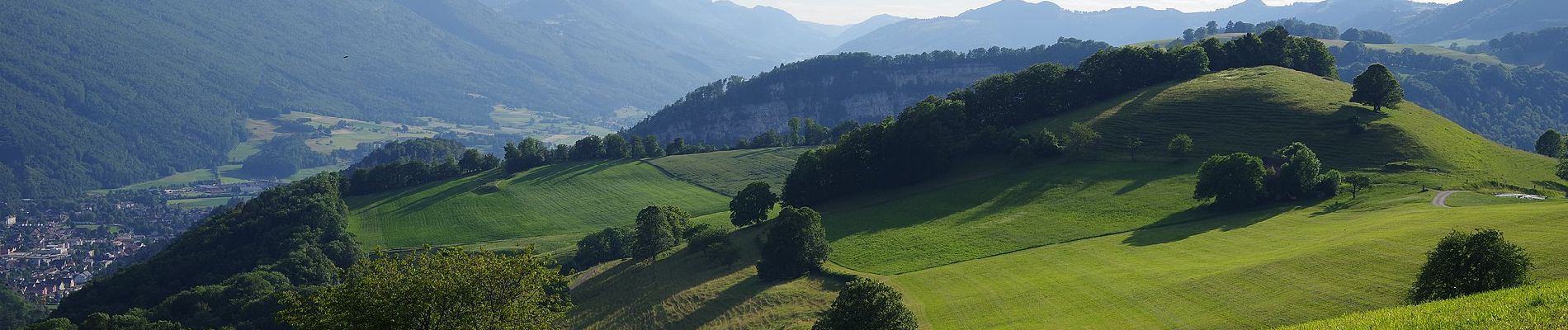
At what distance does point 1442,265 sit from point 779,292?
1832 inches

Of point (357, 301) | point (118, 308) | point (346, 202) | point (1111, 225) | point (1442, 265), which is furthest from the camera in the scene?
point (346, 202)

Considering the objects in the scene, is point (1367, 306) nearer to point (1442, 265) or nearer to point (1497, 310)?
point (1442, 265)

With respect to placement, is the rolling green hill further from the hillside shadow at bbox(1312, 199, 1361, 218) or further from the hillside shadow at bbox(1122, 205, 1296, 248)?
the hillside shadow at bbox(1312, 199, 1361, 218)

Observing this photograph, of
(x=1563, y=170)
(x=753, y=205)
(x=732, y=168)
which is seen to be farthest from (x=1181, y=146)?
(x=732, y=168)

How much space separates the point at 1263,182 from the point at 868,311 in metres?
55.5

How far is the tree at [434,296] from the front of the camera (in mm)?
33188

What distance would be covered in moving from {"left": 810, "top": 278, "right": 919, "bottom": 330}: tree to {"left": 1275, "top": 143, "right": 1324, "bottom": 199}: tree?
53.4 metres

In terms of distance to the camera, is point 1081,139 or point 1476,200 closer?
point 1476,200

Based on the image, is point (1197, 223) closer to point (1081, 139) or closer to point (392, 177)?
point (1081, 139)

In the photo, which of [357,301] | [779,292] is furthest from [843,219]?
[357,301]

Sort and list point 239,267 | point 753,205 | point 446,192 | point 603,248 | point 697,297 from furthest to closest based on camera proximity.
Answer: point 446,192
point 239,267
point 603,248
point 753,205
point 697,297

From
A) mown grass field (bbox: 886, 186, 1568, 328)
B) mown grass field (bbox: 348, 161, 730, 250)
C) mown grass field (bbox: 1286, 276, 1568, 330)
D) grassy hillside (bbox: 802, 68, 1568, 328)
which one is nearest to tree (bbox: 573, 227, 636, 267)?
mown grass field (bbox: 348, 161, 730, 250)

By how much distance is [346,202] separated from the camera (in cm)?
17262

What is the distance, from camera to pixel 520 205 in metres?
159
